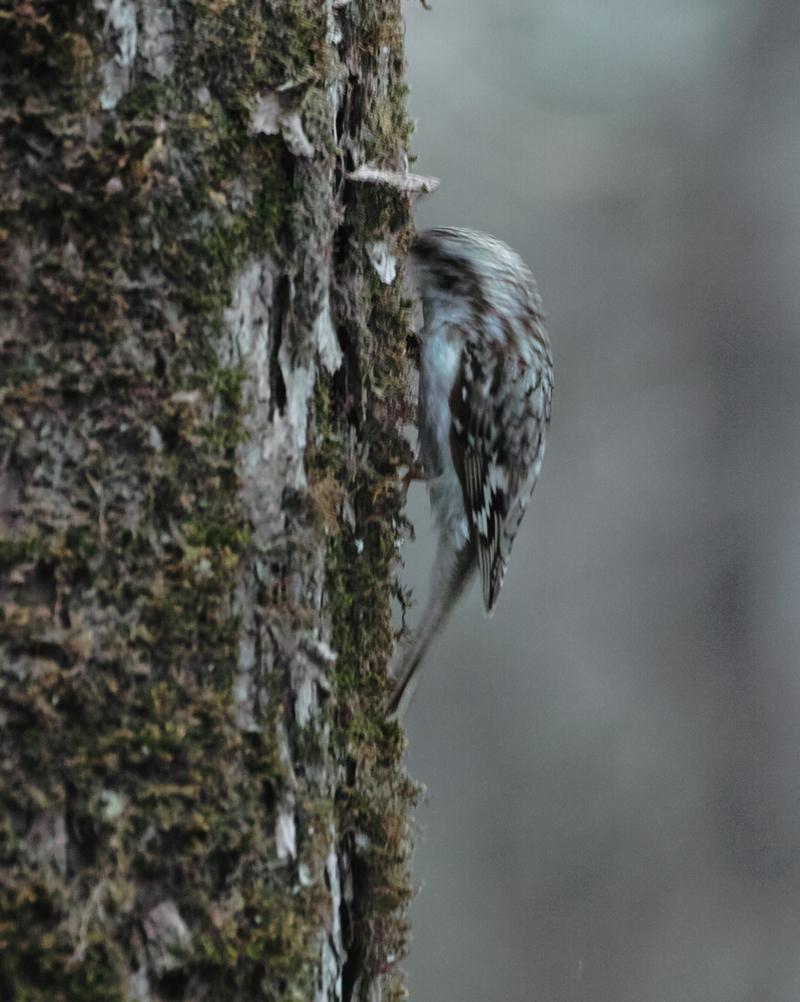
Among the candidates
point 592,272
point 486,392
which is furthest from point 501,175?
point 486,392

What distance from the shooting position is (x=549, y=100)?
4.27 metres

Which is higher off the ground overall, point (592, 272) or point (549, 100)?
point (549, 100)

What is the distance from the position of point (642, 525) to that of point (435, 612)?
2.75 m

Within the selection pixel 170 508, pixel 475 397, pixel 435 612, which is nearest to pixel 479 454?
pixel 475 397

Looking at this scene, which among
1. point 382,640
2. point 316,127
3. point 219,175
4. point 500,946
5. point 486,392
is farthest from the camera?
point 500,946

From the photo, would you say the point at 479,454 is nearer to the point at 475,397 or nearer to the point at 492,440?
the point at 492,440

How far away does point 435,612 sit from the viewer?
1.99m

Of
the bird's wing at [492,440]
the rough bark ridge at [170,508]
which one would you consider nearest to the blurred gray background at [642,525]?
the bird's wing at [492,440]

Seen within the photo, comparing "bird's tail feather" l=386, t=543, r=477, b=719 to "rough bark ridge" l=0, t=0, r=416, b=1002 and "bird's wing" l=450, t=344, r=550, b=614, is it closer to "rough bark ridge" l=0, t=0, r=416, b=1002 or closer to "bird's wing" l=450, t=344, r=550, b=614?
"bird's wing" l=450, t=344, r=550, b=614

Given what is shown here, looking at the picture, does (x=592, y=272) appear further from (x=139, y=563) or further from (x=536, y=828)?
(x=139, y=563)

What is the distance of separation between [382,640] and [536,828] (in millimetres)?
3298

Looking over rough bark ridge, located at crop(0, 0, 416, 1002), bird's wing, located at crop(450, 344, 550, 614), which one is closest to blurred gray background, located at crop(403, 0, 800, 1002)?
bird's wing, located at crop(450, 344, 550, 614)

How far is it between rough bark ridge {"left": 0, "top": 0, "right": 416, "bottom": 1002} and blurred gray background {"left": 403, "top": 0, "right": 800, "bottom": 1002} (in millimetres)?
3173

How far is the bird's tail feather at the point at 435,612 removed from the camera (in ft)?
5.20
